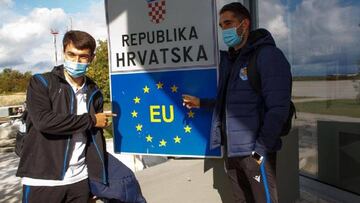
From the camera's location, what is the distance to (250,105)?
2.54 metres

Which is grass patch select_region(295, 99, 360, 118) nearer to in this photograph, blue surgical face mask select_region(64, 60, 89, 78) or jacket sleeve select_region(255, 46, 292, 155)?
jacket sleeve select_region(255, 46, 292, 155)

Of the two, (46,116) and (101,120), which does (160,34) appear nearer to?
(101,120)

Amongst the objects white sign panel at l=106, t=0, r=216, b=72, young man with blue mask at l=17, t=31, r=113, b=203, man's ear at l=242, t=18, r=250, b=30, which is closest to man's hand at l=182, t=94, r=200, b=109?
white sign panel at l=106, t=0, r=216, b=72

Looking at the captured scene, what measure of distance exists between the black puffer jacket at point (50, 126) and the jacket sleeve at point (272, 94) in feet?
3.31

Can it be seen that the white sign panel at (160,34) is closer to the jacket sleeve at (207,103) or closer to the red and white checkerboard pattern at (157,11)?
the red and white checkerboard pattern at (157,11)

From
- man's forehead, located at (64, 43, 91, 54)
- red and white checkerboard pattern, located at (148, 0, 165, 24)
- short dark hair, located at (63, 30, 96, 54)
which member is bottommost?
man's forehead, located at (64, 43, 91, 54)

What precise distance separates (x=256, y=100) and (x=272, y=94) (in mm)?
168

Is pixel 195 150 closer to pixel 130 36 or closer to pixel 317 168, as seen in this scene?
pixel 130 36

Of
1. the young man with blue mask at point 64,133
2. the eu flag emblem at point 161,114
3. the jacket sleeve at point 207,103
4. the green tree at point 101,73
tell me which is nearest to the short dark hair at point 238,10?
the eu flag emblem at point 161,114

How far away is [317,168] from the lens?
4.96 m

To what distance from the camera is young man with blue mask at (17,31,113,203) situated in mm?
2080

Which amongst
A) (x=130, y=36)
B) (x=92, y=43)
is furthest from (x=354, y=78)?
(x=92, y=43)

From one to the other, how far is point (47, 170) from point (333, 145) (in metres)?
3.57

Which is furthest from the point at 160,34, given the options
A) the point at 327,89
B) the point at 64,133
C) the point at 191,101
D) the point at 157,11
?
the point at 327,89
